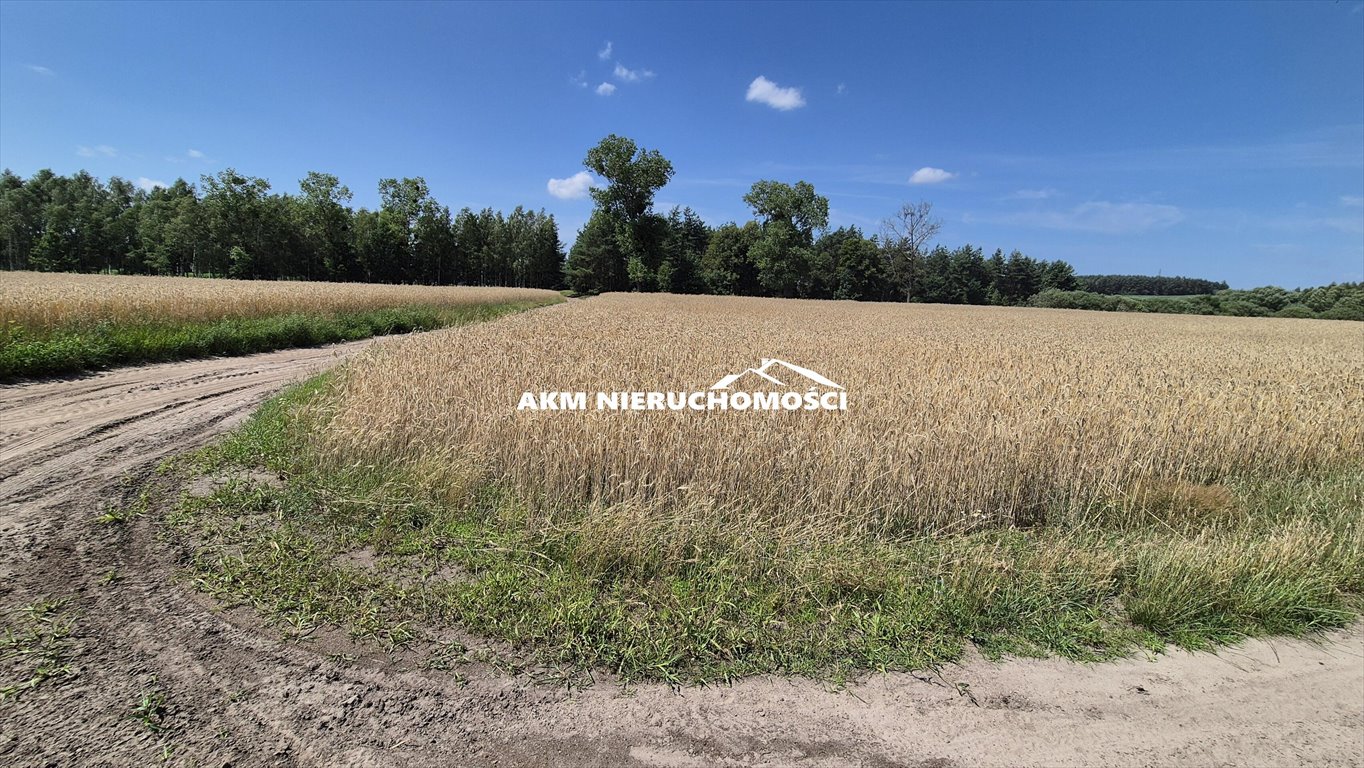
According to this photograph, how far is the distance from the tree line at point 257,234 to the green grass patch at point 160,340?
56.8m

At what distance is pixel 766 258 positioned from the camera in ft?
239

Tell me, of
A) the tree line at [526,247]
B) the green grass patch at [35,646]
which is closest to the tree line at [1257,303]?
the tree line at [526,247]

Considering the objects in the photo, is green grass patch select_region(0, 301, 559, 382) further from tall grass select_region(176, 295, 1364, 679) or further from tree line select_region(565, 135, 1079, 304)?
tree line select_region(565, 135, 1079, 304)

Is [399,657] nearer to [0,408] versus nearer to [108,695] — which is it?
[108,695]

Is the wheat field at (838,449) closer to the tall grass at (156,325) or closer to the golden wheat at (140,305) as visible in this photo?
the tall grass at (156,325)

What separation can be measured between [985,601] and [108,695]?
482 cm

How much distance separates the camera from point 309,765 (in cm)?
213

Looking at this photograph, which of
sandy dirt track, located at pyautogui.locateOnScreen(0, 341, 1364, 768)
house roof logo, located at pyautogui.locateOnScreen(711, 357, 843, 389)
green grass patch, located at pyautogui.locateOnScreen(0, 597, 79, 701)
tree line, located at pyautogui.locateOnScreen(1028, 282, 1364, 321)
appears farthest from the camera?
tree line, located at pyautogui.locateOnScreen(1028, 282, 1364, 321)

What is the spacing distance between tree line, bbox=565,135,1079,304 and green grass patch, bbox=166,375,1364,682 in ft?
220

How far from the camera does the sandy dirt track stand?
223cm

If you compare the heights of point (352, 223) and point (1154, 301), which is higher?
point (352, 223)

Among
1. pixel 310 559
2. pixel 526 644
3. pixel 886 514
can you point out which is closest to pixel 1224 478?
pixel 886 514

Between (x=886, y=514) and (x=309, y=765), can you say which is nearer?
(x=309, y=765)

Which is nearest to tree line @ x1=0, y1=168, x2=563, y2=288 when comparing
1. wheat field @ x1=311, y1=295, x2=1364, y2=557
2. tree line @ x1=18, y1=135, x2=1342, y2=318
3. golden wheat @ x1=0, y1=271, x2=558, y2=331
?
tree line @ x1=18, y1=135, x2=1342, y2=318
